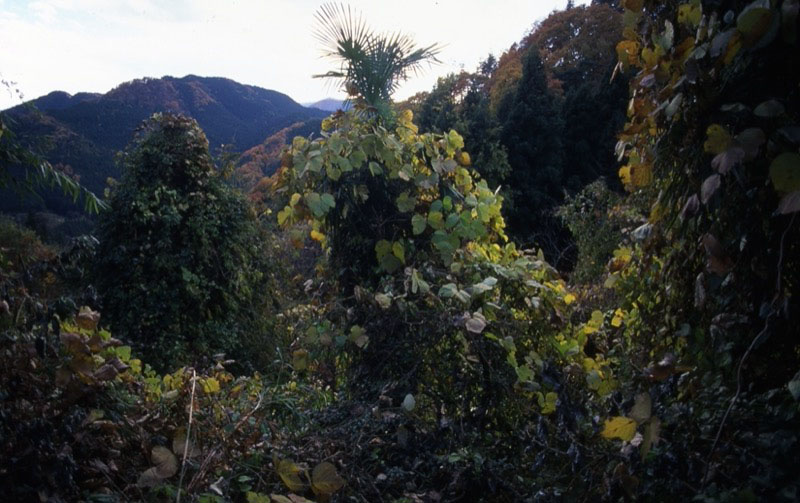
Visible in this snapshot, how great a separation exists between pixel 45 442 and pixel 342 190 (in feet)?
4.86

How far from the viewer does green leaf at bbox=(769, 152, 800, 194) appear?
3.10ft

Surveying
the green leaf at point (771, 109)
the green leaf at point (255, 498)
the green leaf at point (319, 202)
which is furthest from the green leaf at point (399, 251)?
the green leaf at point (771, 109)

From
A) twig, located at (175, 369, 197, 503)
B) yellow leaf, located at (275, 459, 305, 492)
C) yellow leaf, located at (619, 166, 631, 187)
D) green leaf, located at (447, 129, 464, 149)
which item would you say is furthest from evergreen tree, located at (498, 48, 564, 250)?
yellow leaf, located at (275, 459, 305, 492)

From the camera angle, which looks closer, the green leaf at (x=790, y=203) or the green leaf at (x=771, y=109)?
the green leaf at (x=790, y=203)

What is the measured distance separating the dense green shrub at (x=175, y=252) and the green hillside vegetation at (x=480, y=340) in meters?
2.62

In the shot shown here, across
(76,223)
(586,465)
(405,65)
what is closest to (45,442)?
(586,465)

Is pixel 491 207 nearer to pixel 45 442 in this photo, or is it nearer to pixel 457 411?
pixel 457 411

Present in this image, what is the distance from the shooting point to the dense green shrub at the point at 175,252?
5621 mm

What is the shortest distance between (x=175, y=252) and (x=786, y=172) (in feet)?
19.1

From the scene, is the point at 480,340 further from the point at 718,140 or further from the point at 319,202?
the point at 718,140

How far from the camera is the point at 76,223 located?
16328mm

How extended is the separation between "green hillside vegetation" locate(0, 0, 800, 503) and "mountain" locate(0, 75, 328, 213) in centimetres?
1446

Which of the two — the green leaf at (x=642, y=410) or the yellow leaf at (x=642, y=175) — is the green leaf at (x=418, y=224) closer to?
the yellow leaf at (x=642, y=175)

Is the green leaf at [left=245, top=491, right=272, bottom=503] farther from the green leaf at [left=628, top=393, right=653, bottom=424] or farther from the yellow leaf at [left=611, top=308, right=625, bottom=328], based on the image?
the yellow leaf at [left=611, top=308, right=625, bottom=328]
